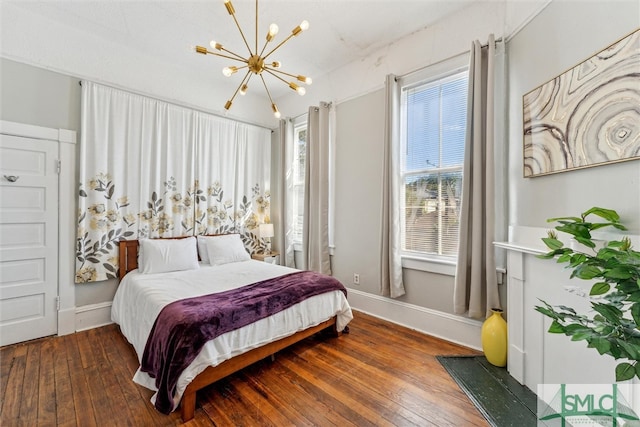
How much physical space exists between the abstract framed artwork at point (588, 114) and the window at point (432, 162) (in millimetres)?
700

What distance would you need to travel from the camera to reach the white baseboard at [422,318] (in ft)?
8.11

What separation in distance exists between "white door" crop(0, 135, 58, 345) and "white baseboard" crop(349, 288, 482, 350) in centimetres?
319

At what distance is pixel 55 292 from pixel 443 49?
4519mm

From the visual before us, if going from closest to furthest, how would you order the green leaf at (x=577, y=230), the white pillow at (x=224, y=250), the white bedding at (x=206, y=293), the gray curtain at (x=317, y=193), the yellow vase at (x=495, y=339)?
1. the green leaf at (x=577, y=230)
2. the white bedding at (x=206, y=293)
3. the yellow vase at (x=495, y=339)
4. the white pillow at (x=224, y=250)
5. the gray curtain at (x=317, y=193)

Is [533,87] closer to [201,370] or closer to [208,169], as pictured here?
[201,370]

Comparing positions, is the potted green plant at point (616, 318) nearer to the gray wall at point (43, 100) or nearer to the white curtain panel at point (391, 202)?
the white curtain panel at point (391, 202)

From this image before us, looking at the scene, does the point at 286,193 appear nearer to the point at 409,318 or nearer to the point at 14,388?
the point at 409,318

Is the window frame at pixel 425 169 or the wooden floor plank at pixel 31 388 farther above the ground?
the window frame at pixel 425 169

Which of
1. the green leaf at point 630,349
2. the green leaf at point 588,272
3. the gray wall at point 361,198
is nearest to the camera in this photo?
the green leaf at point 630,349

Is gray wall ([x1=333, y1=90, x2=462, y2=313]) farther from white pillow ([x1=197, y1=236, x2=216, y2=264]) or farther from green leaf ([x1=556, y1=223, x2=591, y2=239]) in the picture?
green leaf ([x1=556, y1=223, x2=591, y2=239])

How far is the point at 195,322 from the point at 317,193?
2362 mm

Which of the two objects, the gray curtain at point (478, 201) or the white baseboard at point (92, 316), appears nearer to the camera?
the gray curtain at point (478, 201)

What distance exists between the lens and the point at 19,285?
249 centimetres

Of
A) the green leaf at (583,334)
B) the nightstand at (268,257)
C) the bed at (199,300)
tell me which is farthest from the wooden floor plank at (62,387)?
the green leaf at (583,334)
